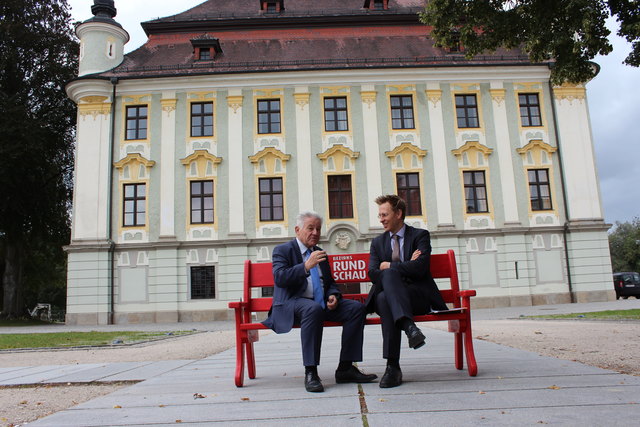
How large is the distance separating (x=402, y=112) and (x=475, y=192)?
5062 mm

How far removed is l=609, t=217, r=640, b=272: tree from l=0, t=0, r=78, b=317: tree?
6207 cm

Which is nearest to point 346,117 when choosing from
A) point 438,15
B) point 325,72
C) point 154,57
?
point 325,72

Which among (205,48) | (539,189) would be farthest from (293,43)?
(539,189)

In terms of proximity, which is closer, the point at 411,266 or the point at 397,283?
the point at 397,283

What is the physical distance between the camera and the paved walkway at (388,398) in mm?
3154

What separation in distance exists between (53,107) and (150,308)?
41.1 ft

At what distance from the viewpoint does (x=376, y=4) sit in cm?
3041

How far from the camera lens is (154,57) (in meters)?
27.6

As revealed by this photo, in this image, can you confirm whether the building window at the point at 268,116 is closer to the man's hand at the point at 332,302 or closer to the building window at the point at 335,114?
the building window at the point at 335,114

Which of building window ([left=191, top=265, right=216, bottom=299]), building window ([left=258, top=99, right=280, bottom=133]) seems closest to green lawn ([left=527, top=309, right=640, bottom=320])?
building window ([left=191, top=265, right=216, bottom=299])

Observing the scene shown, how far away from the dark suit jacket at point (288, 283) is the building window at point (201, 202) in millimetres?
20772

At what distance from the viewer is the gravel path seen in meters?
4.44

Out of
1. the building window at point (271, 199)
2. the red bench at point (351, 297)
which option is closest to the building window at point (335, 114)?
the building window at point (271, 199)

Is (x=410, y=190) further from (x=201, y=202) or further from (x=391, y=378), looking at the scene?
(x=391, y=378)
